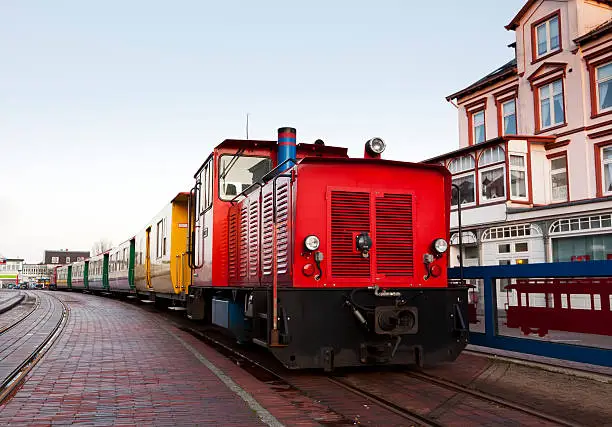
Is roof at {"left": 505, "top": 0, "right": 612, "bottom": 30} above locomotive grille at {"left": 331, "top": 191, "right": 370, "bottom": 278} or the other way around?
above

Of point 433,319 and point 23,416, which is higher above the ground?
point 433,319

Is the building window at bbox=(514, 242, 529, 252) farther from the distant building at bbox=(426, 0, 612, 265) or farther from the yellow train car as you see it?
the yellow train car

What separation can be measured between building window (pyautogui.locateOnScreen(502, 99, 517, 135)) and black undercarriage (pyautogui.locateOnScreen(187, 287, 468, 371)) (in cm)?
1715

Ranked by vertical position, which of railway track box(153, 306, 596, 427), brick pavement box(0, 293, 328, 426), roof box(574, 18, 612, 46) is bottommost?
railway track box(153, 306, 596, 427)

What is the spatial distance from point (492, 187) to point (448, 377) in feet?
49.0

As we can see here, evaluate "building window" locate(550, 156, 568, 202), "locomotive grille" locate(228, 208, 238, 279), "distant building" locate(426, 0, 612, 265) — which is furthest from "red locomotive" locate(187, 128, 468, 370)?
"building window" locate(550, 156, 568, 202)

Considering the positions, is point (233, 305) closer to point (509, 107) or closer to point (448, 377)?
point (448, 377)

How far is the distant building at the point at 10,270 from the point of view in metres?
129

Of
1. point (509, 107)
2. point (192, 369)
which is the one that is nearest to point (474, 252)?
point (509, 107)

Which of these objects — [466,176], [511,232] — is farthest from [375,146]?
[466,176]

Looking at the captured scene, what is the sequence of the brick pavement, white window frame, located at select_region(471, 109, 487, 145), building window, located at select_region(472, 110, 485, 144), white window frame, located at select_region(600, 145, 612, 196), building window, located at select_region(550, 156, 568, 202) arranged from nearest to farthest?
the brick pavement < white window frame, located at select_region(600, 145, 612, 196) < building window, located at select_region(550, 156, 568, 202) < white window frame, located at select_region(471, 109, 487, 145) < building window, located at select_region(472, 110, 485, 144)

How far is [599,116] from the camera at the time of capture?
732 inches

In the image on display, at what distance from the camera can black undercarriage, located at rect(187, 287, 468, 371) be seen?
651cm

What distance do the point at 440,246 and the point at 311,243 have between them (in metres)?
1.76
